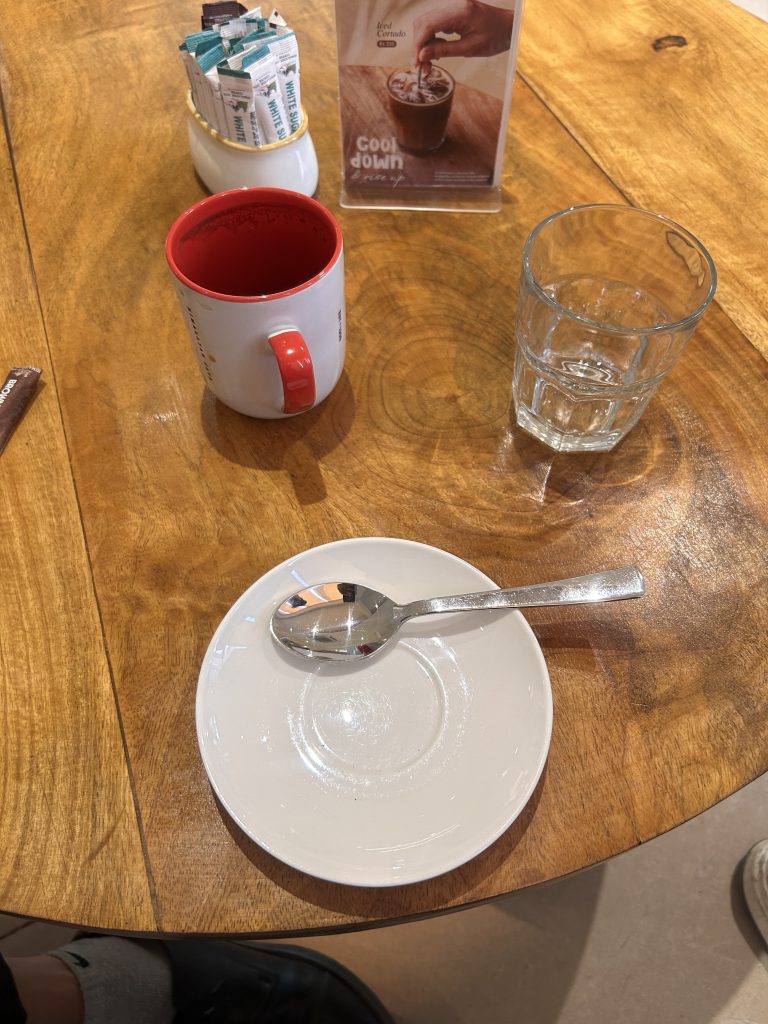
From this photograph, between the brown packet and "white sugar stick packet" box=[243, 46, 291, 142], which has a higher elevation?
"white sugar stick packet" box=[243, 46, 291, 142]

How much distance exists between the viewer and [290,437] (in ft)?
2.00

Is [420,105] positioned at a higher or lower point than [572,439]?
higher

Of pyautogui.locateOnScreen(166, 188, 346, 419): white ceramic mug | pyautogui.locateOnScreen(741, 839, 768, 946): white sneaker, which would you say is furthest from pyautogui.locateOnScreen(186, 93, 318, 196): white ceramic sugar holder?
pyautogui.locateOnScreen(741, 839, 768, 946): white sneaker

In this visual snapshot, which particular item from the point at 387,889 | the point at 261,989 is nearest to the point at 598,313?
the point at 387,889

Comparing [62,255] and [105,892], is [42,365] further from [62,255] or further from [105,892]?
[105,892]

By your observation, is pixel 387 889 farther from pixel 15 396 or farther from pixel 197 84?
pixel 197 84

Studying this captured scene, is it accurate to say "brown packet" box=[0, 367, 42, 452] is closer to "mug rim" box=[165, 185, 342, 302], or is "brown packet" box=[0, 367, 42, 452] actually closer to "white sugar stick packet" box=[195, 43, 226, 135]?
"mug rim" box=[165, 185, 342, 302]

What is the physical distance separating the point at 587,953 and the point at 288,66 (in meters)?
1.06

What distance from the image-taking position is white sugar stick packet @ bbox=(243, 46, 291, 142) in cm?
63

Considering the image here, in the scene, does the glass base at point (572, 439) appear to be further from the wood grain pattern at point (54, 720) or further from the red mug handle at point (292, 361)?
the wood grain pattern at point (54, 720)

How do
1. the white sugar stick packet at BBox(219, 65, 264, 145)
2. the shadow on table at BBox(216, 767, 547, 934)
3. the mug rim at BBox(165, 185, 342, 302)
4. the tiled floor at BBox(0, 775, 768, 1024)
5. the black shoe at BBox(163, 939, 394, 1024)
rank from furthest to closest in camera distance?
the tiled floor at BBox(0, 775, 768, 1024) < the black shoe at BBox(163, 939, 394, 1024) < the white sugar stick packet at BBox(219, 65, 264, 145) < the mug rim at BBox(165, 185, 342, 302) < the shadow on table at BBox(216, 767, 547, 934)

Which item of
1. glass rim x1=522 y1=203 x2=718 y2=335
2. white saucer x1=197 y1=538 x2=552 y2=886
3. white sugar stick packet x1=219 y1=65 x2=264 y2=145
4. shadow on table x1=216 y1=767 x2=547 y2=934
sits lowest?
shadow on table x1=216 y1=767 x2=547 y2=934

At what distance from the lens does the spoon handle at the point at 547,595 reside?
19.6 inches

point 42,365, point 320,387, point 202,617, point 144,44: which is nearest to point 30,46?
point 144,44
